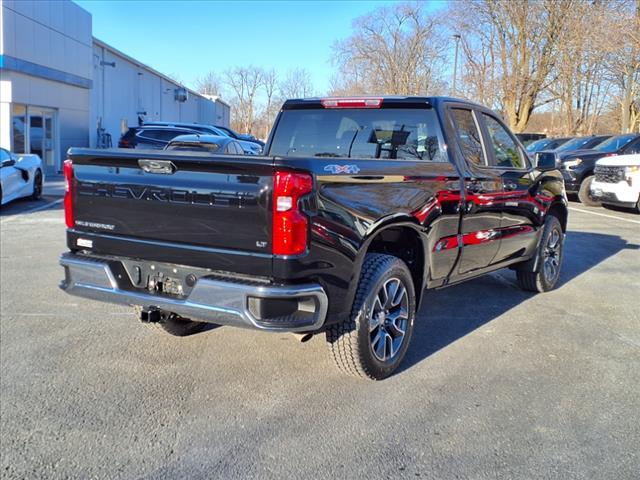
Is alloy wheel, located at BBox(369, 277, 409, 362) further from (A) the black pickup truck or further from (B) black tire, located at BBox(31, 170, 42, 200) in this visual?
(B) black tire, located at BBox(31, 170, 42, 200)

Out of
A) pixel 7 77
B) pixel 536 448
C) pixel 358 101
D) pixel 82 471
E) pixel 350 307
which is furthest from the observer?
pixel 7 77

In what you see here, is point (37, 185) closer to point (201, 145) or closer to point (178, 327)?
point (201, 145)

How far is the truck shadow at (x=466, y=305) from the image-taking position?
5.09 meters

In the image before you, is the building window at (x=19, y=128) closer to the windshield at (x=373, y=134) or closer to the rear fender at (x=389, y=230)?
the windshield at (x=373, y=134)

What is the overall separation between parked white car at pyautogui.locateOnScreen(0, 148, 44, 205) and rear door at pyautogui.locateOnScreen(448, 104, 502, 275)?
10132 mm

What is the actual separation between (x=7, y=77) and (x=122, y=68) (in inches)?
600

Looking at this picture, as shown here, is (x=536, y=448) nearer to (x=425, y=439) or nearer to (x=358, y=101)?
(x=425, y=439)

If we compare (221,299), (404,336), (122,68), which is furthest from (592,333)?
(122,68)

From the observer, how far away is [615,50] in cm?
2464

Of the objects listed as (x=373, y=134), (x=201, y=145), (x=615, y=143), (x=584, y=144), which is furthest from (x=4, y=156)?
(x=584, y=144)

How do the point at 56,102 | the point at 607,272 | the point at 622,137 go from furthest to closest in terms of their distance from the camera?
1. the point at 56,102
2. the point at 622,137
3. the point at 607,272

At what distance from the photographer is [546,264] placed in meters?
6.70

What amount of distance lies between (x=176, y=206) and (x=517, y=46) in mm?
38528

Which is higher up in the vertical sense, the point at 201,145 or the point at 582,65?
the point at 582,65
